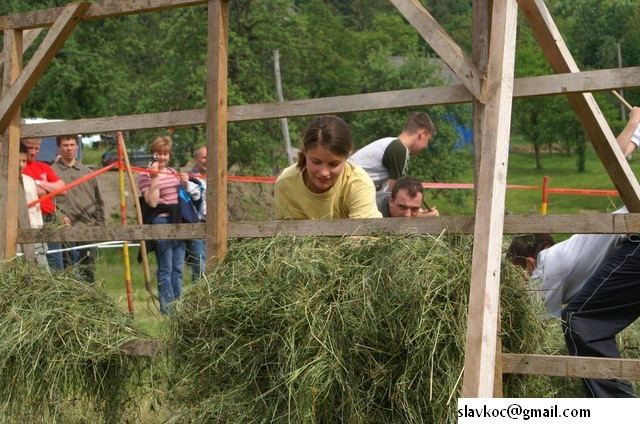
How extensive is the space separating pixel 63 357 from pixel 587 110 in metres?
2.85

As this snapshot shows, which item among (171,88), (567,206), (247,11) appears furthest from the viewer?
(567,206)

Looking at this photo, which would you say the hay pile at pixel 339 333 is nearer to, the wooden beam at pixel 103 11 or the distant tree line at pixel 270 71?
the wooden beam at pixel 103 11

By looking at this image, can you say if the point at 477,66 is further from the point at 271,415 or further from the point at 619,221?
the point at 271,415

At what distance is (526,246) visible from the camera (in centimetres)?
Result: 545

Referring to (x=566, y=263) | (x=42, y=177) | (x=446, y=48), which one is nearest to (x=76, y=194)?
(x=42, y=177)

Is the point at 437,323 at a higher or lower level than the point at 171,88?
lower

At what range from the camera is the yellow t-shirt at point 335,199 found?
4883 mm

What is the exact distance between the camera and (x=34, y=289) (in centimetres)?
530

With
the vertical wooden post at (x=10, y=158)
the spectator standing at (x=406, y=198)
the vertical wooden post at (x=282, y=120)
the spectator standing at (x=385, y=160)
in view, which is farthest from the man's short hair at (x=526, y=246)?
the vertical wooden post at (x=282, y=120)

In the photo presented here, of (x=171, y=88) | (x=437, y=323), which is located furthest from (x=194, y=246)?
(x=171, y=88)

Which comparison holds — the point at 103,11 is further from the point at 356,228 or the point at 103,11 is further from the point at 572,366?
the point at 572,366

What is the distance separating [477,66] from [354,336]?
1.28m

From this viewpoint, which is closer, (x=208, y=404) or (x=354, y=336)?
(x=354, y=336)

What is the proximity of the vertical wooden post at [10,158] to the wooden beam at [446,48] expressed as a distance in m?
2.53
